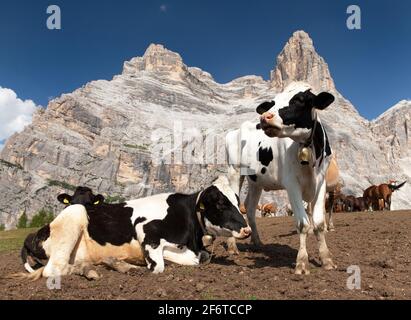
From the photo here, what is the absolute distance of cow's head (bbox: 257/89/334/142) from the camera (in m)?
6.65

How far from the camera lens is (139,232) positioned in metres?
7.61

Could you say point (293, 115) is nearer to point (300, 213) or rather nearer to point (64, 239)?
point (300, 213)

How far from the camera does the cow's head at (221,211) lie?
7426 mm

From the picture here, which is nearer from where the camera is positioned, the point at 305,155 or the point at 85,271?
the point at 85,271

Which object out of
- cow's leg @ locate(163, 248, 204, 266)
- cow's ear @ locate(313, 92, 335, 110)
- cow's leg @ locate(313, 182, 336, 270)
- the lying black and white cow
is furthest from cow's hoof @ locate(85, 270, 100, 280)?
cow's ear @ locate(313, 92, 335, 110)

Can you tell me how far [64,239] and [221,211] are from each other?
282 cm

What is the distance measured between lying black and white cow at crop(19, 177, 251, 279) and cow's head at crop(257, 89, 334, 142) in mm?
1700

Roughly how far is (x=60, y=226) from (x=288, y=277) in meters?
4.03

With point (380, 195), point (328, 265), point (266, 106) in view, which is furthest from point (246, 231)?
point (380, 195)

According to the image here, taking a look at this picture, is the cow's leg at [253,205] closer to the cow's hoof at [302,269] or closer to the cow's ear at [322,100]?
the cow's hoof at [302,269]

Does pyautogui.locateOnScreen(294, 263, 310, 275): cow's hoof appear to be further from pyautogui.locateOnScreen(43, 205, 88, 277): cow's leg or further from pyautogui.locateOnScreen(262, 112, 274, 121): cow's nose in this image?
pyautogui.locateOnScreen(43, 205, 88, 277): cow's leg

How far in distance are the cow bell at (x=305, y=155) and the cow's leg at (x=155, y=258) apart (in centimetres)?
294
